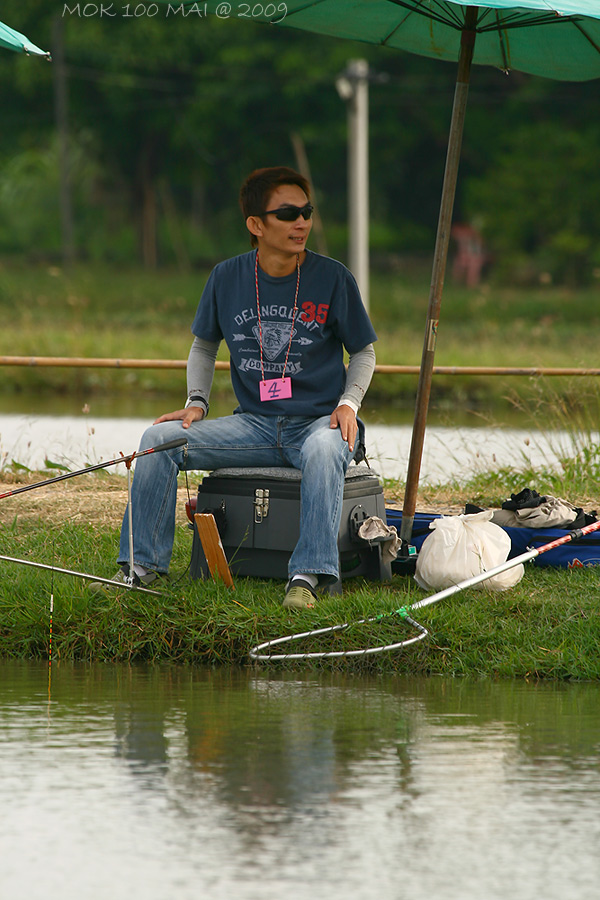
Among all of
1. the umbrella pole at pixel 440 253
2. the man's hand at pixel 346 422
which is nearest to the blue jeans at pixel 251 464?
the man's hand at pixel 346 422

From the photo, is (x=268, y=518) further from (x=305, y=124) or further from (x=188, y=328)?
(x=305, y=124)

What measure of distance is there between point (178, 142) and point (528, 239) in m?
11.0

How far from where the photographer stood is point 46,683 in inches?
200

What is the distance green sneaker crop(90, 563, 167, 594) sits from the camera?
18.4 ft

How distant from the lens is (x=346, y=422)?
570 cm

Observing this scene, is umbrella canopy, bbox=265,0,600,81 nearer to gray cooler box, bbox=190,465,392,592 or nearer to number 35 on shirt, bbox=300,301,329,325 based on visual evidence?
number 35 on shirt, bbox=300,301,329,325

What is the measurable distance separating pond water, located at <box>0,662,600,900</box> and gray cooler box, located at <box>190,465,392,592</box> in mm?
688

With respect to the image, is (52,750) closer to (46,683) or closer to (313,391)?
(46,683)

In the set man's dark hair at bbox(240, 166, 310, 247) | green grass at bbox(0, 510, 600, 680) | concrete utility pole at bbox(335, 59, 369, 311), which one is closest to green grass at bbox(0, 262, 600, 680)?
green grass at bbox(0, 510, 600, 680)

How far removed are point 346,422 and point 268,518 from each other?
0.47 m

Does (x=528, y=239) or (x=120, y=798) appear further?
(x=528, y=239)

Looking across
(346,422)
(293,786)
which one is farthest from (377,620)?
(293,786)

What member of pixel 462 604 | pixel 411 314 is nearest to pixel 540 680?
pixel 462 604

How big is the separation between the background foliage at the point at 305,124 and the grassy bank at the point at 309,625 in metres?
37.0
